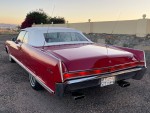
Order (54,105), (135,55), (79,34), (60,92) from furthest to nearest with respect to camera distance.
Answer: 1. (79,34)
2. (135,55)
3. (54,105)
4. (60,92)

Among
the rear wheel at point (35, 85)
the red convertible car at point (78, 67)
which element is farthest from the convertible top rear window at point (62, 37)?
the rear wheel at point (35, 85)

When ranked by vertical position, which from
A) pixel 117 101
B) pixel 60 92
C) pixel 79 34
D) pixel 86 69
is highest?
pixel 79 34

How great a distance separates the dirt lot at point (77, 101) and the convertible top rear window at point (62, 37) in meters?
1.26

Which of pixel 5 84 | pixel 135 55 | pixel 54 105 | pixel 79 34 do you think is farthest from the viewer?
pixel 79 34

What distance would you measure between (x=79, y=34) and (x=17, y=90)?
219 cm

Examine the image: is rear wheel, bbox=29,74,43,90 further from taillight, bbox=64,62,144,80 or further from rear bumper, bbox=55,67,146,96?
taillight, bbox=64,62,144,80

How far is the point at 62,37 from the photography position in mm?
5023

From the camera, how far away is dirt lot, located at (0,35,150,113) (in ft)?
12.0

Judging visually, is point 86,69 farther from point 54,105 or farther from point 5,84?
point 5,84

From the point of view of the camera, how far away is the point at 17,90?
4645 millimetres

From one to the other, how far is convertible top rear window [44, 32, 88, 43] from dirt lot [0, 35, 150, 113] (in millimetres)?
1262

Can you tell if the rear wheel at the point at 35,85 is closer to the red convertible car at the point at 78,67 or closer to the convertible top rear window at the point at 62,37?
the red convertible car at the point at 78,67

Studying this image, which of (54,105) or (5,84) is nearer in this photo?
Answer: (54,105)

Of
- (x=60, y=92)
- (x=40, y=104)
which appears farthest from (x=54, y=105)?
(x=60, y=92)
